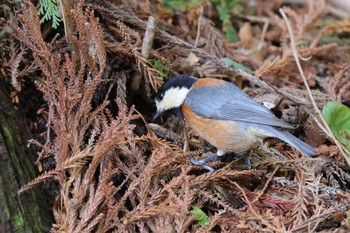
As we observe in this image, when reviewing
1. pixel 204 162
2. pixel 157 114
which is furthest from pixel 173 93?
pixel 204 162

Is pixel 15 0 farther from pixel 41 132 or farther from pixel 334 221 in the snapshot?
pixel 334 221

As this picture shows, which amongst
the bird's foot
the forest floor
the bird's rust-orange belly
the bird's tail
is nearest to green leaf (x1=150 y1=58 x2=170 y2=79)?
the forest floor

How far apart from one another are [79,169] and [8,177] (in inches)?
12.8

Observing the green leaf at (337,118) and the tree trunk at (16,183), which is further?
the green leaf at (337,118)

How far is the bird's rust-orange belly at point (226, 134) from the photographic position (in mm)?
2857

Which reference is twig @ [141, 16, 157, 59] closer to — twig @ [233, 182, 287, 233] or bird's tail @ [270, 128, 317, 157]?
bird's tail @ [270, 128, 317, 157]

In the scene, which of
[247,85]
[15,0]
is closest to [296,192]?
[247,85]

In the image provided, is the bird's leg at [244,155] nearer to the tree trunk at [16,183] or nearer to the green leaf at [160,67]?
the green leaf at [160,67]

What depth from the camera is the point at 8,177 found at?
2191mm

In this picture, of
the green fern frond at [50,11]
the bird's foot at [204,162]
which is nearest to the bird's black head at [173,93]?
the bird's foot at [204,162]

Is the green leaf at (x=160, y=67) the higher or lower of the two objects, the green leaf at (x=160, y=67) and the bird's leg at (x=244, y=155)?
the higher

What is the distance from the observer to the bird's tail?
2.61m

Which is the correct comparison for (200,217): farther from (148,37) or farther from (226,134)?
(148,37)

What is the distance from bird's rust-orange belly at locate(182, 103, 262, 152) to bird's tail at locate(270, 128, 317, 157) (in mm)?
133
